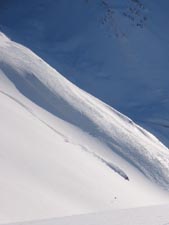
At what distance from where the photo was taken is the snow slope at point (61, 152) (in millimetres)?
9348

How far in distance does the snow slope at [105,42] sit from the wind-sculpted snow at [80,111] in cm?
1361

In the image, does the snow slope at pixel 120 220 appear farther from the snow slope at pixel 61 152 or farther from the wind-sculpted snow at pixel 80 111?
→ the wind-sculpted snow at pixel 80 111

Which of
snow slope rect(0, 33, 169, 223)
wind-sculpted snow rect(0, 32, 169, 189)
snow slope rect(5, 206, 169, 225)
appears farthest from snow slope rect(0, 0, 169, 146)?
snow slope rect(5, 206, 169, 225)

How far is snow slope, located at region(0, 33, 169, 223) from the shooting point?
9348mm

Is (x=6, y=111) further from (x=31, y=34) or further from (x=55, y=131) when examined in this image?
(x=31, y=34)

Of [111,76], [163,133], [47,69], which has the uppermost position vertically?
[111,76]

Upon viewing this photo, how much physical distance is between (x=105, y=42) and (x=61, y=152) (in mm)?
23291

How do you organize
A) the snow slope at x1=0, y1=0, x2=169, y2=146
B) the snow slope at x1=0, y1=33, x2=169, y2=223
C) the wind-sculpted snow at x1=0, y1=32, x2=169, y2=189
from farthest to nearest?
the snow slope at x1=0, y1=0, x2=169, y2=146 < the wind-sculpted snow at x1=0, y1=32, x2=169, y2=189 < the snow slope at x1=0, y1=33, x2=169, y2=223

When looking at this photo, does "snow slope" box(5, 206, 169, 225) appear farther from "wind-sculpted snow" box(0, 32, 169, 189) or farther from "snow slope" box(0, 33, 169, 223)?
"wind-sculpted snow" box(0, 32, 169, 189)

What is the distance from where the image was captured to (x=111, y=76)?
33031mm

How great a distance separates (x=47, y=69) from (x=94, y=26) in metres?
18.9

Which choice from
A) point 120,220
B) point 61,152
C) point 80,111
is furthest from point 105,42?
point 120,220

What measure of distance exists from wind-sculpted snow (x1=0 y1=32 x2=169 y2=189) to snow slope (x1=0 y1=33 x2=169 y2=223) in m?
0.03

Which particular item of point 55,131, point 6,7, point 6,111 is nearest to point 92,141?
point 55,131
